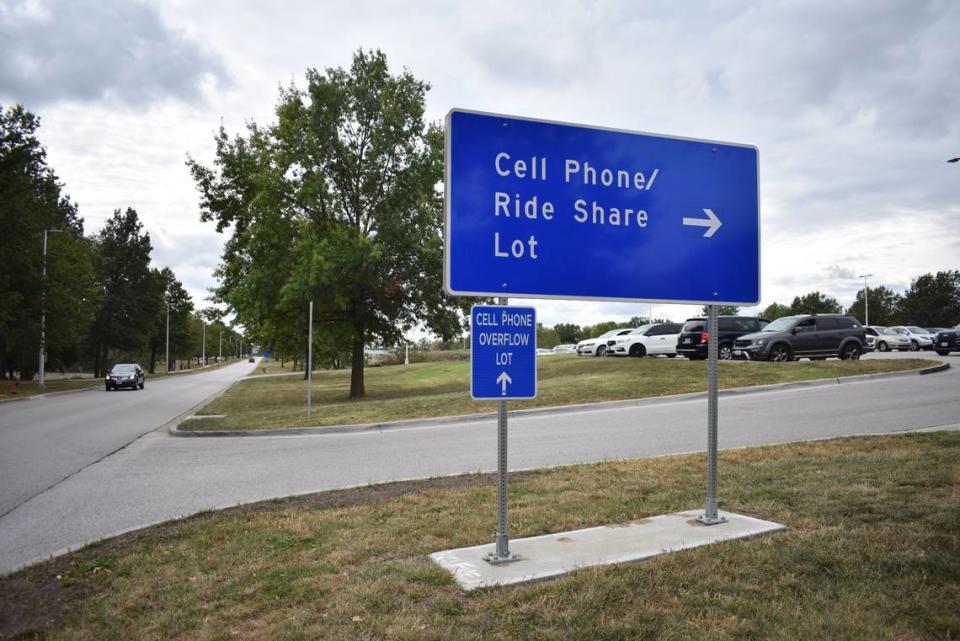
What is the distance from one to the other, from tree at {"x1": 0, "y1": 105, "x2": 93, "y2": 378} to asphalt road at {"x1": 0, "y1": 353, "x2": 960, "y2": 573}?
68.8ft

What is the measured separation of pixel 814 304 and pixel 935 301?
Answer: 1791 centimetres

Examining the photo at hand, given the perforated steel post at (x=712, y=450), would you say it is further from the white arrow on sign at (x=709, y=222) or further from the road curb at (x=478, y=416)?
the road curb at (x=478, y=416)

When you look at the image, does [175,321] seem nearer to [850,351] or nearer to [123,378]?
[123,378]

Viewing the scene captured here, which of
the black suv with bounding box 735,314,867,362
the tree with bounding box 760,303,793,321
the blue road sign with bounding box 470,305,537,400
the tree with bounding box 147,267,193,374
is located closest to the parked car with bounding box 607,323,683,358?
the black suv with bounding box 735,314,867,362

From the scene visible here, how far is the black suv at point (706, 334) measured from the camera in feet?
84.5

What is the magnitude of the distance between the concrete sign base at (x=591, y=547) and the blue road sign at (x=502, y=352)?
1.07 m

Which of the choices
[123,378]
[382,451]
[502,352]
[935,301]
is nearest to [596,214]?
[502,352]

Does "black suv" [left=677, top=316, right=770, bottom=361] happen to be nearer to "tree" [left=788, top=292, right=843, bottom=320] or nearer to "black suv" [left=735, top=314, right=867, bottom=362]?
"black suv" [left=735, top=314, right=867, bottom=362]

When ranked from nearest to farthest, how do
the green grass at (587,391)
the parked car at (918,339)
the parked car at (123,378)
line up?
the green grass at (587,391) < the parked car at (123,378) < the parked car at (918,339)

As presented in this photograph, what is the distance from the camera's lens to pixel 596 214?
473 centimetres

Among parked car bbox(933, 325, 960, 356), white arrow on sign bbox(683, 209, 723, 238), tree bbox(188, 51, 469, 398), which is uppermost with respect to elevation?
tree bbox(188, 51, 469, 398)

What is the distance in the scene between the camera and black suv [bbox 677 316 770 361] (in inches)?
1014

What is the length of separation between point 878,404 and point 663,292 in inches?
392

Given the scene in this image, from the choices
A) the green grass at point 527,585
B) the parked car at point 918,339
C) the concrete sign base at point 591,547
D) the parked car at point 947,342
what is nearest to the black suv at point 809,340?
the parked car at point 947,342
